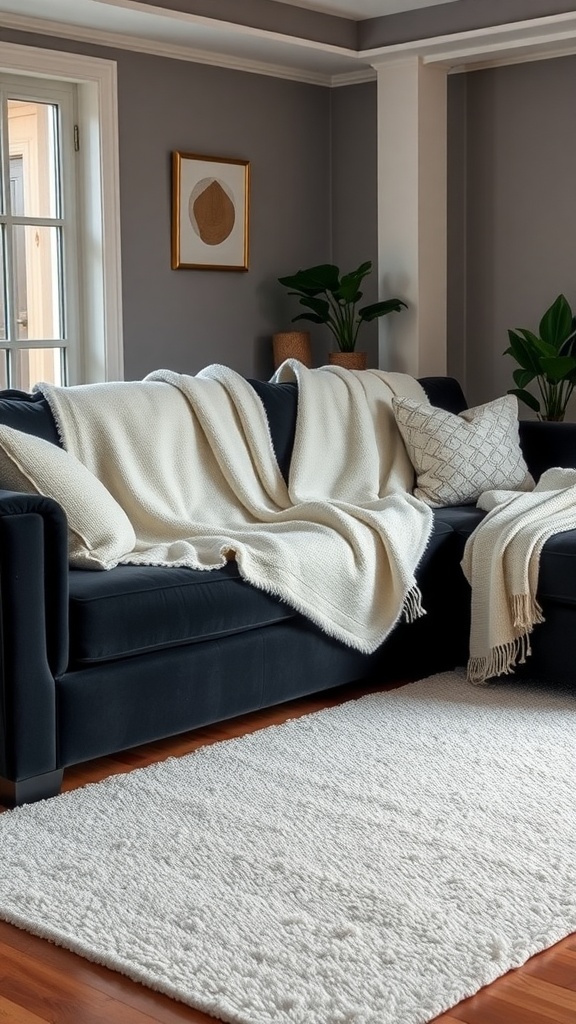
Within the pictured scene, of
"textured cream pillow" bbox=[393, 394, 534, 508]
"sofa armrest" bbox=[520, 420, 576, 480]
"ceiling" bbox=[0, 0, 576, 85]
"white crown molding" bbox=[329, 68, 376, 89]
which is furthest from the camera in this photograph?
"white crown molding" bbox=[329, 68, 376, 89]

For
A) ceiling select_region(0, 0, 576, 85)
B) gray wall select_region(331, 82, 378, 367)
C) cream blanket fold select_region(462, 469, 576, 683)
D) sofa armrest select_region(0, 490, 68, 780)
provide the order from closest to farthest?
sofa armrest select_region(0, 490, 68, 780)
cream blanket fold select_region(462, 469, 576, 683)
ceiling select_region(0, 0, 576, 85)
gray wall select_region(331, 82, 378, 367)

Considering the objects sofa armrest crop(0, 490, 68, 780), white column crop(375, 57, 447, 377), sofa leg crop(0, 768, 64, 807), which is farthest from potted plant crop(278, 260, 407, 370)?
sofa leg crop(0, 768, 64, 807)

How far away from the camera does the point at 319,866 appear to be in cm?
241

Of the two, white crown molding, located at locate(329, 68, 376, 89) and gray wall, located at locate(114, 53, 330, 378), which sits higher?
white crown molding, located at locate(329, 68, 376, 89)

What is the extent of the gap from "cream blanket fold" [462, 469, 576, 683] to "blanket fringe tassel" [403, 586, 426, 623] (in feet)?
0.59

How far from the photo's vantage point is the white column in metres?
5.46

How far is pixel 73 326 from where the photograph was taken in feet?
17.0

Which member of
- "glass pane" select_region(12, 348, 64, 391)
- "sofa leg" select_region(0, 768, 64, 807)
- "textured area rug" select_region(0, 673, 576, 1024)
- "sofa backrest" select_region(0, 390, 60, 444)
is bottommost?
"textured area rug" select_region(0, 673, 576, 1024)

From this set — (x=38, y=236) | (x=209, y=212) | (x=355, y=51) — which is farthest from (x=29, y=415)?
(x=355, y=51)

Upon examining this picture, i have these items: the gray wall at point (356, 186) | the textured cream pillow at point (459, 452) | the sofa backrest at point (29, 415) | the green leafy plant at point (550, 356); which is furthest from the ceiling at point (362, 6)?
the sofa backrest at point (29, 415)

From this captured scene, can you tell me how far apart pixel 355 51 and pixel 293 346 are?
1.30 metres

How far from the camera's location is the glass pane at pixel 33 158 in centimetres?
492

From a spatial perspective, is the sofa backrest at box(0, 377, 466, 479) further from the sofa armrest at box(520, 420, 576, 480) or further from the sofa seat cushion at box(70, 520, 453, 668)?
the sofa seat cushion at box(70, 520, 453, 668)

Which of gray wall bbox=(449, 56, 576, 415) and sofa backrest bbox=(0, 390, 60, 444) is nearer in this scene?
sofa backrest bbox=(0, 390, 60, 444)
